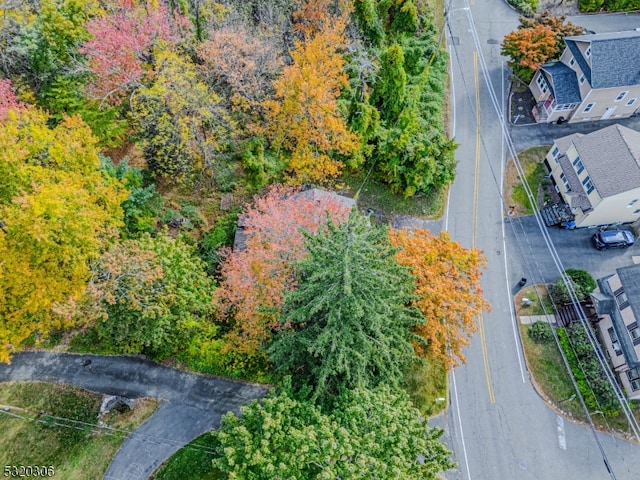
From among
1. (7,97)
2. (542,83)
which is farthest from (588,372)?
(7,97)

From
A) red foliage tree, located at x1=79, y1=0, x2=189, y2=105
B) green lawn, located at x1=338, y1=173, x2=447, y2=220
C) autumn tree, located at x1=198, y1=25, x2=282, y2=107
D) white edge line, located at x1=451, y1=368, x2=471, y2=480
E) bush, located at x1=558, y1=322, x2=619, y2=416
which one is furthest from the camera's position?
green lawn, located at x1=338, y1=173, x2=447, y2=220

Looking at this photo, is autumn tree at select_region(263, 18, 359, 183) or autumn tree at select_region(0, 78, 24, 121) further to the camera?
autumn tree at select_region(263, 18, 359, 183)

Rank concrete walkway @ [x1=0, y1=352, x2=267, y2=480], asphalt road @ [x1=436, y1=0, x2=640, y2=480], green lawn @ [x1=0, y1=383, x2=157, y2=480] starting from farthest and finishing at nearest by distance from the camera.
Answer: asphalt road @ [x1=436, y1=0, x2=640, y2=480]
concrete walkway @ [x1=0, y1=352, x2=267, y2=480]
green lawn @ [x1=0, y1=383, x2=157, y2=480]

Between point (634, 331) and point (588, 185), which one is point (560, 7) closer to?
point (588, 185)

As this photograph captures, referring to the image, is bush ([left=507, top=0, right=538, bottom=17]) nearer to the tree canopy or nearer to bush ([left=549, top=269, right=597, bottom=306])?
the tree canopy

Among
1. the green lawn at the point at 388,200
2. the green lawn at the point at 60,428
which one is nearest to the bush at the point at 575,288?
the green lawn at the point at 388,200

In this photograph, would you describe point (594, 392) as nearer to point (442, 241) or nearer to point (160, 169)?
point (442, 241)

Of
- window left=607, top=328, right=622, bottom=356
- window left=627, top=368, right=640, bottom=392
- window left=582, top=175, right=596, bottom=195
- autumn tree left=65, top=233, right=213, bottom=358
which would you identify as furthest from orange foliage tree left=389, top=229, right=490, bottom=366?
window left=582, top=175, right=596, bottom=195

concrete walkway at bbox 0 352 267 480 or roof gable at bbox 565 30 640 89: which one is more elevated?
roof gable at bbox 565 30 640 89

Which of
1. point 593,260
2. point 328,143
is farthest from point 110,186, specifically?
point 593,260
